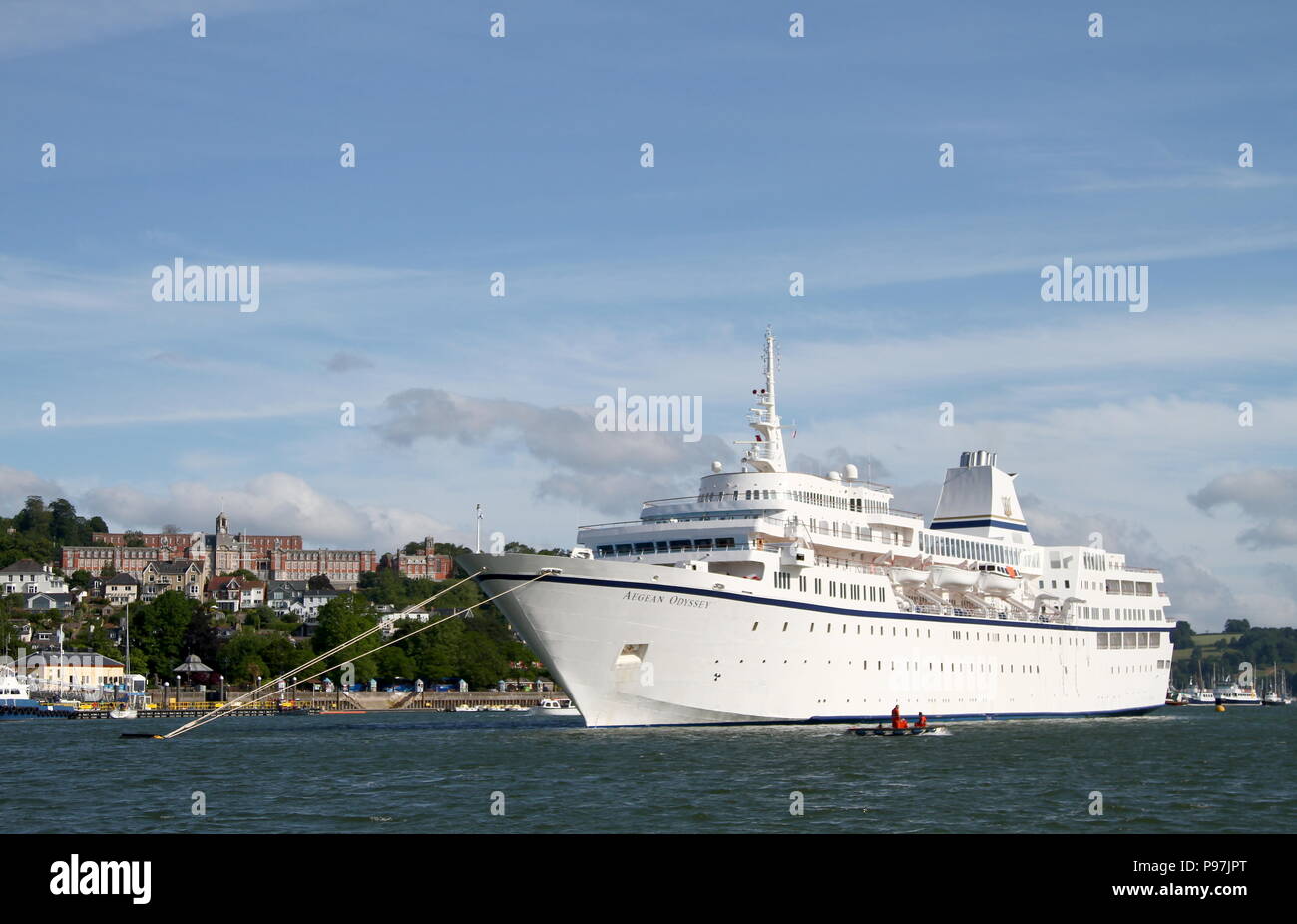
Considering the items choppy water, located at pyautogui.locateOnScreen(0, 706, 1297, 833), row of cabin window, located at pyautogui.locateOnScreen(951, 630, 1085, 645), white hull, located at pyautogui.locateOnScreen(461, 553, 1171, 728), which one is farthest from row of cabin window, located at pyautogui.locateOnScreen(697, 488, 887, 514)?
choppy water, located at pyautogui.locateOnScreen(0, 706, 1297, 833)

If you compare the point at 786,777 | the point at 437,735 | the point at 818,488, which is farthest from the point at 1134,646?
the point at 786,777

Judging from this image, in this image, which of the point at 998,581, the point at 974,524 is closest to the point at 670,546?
the point at 998,581

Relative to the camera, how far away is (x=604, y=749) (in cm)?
4875

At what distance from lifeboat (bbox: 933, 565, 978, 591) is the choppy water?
8277 millimetres

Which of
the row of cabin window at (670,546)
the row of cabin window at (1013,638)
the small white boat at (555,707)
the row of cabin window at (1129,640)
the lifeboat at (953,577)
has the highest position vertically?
the row of cabin window at (670,546)

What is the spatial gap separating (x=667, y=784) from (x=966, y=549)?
39779 millimetres

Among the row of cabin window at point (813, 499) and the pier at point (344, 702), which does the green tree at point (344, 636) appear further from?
the row of cabin window at point (813, 499)

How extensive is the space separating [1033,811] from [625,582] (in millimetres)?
20796

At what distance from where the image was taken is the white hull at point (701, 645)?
53.1 metres

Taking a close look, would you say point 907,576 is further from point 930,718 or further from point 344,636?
point 344,636

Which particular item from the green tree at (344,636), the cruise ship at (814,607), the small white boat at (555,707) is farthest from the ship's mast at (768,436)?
the green tree at (344,636)

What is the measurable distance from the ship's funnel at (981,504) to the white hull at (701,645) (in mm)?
17562

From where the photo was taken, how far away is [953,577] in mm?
69812
